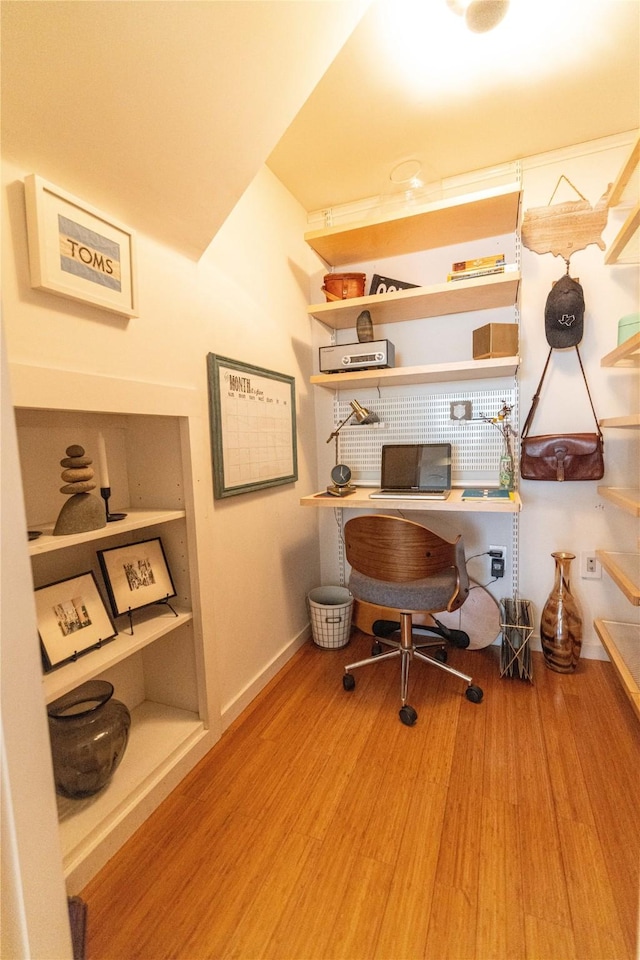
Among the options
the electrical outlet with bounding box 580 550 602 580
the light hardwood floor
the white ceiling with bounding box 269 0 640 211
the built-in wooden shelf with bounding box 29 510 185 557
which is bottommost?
the light hardwood floor

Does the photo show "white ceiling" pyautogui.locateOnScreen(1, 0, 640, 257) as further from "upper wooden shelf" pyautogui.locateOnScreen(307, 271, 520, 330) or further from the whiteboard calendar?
"upper wooden shelf" pyautogui.locateOnScreen(307, 271, 520, 330)

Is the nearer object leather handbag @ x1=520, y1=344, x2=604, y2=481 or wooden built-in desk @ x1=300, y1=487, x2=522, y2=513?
wooden built-in desk @ x1=300, y1=487, x2=522, y2=513

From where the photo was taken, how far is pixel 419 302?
2.04 meters

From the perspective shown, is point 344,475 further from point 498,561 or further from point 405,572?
point 498,561

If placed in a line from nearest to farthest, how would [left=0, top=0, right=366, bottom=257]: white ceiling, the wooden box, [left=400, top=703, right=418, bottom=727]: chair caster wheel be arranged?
[left=0, top=0, right=366, bottom=257]: white ceiling
[left=400, top=703, right=418, bottom=727]: chair caster wheel
the wooden box

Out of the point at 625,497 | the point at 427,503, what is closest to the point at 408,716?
the point at 427,503

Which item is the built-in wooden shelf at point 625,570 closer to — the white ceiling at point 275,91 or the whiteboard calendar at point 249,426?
the whiteboard calendar at point 249,426

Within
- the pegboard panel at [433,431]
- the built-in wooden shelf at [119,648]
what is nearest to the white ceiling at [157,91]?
the built-in wooden shelf at [119,648]

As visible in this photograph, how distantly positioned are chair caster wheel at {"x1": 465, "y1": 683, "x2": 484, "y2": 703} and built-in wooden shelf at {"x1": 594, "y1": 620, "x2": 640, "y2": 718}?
1.79ft

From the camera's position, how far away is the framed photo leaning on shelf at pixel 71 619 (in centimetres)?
113

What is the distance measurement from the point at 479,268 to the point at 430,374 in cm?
51

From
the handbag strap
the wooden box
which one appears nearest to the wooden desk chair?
the handbag strap

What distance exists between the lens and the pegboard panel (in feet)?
7.23

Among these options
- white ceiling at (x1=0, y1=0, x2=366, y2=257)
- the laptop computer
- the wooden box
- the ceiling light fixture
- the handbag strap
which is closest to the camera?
white ceiling at (x1=0, y1=0, x2=366, y2=257)
